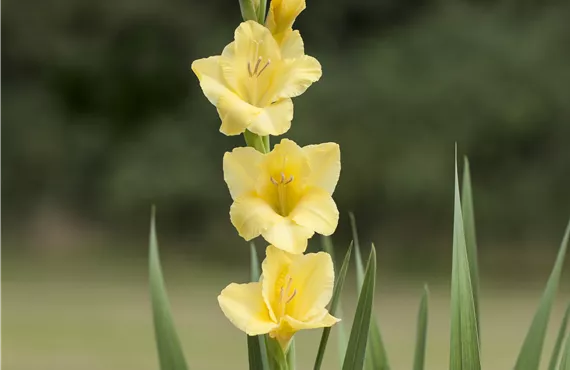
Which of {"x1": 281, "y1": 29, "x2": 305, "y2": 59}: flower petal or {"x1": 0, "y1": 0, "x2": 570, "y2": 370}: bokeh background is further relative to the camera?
{"x1": 0, "y1": 0, "x2": 570, "y2": 370}: bokeh background

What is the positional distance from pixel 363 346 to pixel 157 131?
4.61m

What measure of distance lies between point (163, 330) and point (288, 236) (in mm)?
170

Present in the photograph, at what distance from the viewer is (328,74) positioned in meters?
4.75

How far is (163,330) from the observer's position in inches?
20.1

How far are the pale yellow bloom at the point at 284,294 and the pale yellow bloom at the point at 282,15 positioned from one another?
0.10 metres

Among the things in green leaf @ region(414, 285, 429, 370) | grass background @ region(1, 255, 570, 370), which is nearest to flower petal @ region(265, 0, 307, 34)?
green leaf @ region(414, 285, 429, 370)

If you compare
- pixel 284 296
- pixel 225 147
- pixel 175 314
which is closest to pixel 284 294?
pixel 284 296

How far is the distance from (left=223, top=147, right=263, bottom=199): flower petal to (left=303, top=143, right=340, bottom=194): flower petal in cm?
2

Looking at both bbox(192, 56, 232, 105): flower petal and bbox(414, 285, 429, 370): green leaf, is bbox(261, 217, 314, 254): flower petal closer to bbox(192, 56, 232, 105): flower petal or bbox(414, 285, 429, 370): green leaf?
bbox(192, 56, 232, 105): flower petal

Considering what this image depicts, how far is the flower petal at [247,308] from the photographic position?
0.37 m

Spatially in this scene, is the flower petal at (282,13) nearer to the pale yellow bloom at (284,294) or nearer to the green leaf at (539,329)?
the pale yellow bloom at (284,294)

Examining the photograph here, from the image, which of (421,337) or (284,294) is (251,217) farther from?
(421,337)

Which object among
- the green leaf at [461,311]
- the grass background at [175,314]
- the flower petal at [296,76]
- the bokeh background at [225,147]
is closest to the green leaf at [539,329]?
the green leaf at [461,311]

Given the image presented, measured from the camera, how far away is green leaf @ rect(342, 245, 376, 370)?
389 mm
